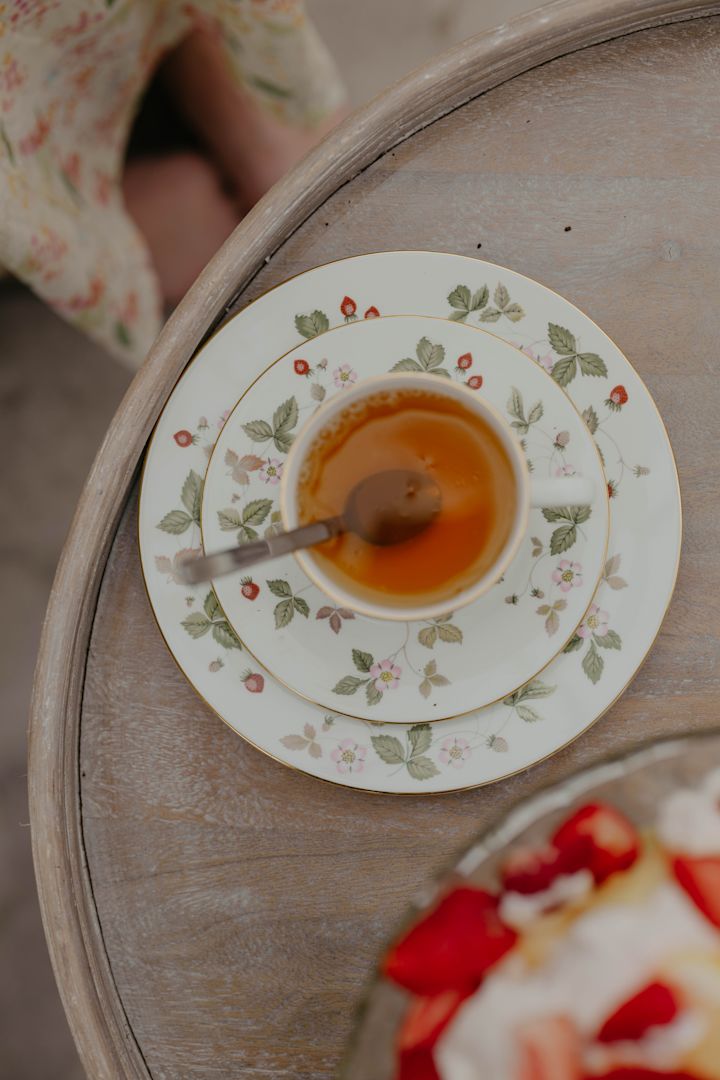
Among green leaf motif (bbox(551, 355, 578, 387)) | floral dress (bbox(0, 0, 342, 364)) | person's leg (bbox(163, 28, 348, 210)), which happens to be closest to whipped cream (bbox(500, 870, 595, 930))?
green leaf motif (bbox(551, 355, 578, 387))

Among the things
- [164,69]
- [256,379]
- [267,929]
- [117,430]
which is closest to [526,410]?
[256,379]

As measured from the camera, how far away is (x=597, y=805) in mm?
483

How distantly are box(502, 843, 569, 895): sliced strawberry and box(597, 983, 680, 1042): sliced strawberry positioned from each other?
7 cm

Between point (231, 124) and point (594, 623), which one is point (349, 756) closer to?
point (594, 623)

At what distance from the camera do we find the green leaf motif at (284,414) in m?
0.67

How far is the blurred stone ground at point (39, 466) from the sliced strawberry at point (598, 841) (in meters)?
1.06

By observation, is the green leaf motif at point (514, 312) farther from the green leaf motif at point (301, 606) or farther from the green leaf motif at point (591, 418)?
the green leaf motif at point (301, 606)

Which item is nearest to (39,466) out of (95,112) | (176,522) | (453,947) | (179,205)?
(179,205)

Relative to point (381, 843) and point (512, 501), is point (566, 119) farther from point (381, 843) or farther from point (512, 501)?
point (381, 843)

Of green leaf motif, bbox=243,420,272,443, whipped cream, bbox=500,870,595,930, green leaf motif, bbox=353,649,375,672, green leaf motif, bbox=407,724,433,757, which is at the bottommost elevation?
whipped cream, bbox=500,870,595,930

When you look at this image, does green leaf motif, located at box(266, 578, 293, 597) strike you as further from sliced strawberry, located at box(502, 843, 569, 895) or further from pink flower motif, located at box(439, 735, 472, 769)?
sliced strawberry, located at box(502, 843, 569, 895)

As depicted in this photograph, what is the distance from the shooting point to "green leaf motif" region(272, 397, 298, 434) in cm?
67

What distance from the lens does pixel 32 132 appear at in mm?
806

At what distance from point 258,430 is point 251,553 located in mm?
128
